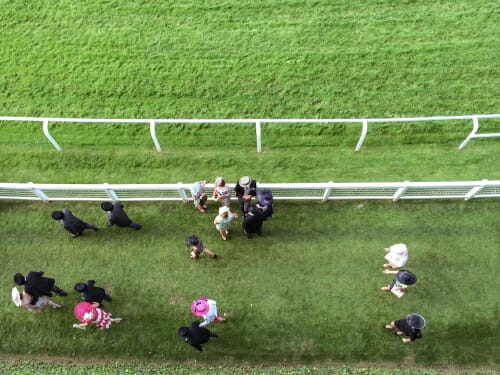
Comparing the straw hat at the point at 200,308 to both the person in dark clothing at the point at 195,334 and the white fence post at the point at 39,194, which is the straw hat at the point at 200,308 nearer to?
the person in dark clothing at the point at 195,334

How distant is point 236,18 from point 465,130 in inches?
232

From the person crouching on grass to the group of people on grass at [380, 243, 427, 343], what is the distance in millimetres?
3074

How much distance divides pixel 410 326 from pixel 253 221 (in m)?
2.90

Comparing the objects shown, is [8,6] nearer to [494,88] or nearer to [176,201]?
[176,201]

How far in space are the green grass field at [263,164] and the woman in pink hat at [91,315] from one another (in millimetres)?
263

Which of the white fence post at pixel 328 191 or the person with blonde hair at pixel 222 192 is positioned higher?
the white fence post at pixel 328 191

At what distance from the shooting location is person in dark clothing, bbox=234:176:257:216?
6777 mm

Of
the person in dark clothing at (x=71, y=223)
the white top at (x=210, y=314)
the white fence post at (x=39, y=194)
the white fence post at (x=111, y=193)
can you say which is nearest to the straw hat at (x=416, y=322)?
the white top at (x=210, y=314)

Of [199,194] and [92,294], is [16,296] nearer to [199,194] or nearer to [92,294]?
[92,294]

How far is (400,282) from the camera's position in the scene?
20.7 feet

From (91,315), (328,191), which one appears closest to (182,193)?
(91,315)

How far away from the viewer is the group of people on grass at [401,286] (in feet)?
19.5

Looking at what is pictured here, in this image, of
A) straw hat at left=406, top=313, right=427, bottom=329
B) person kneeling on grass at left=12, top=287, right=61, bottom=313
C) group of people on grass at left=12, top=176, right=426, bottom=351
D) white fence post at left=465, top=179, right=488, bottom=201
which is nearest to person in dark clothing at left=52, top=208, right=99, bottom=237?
group of people on grass at left=12, top=176, right=426, bottom=351

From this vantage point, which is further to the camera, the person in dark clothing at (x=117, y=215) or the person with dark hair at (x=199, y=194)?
the person with dark hair at (x=199, y=194)
